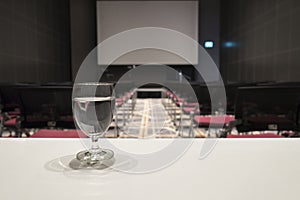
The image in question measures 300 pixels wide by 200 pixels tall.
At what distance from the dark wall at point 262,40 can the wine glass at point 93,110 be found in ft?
15.6

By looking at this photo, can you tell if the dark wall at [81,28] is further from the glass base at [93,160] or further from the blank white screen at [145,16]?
the glass base at [93,160]

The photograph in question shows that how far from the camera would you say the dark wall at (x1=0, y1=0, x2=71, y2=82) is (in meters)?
5.61

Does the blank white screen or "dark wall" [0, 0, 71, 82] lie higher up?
the blank white screen

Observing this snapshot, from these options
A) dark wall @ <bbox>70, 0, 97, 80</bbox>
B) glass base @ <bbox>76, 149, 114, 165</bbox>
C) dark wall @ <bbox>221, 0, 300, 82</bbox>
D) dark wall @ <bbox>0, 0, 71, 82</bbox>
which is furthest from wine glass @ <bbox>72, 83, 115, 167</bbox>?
dark wall @ <bbox>70, 0, 97, 80</bbox>

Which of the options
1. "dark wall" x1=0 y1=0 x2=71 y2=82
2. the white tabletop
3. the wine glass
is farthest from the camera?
"dark wall" x1=0 y1=0 x2=71 y2=82

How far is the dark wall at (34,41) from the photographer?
5605mm

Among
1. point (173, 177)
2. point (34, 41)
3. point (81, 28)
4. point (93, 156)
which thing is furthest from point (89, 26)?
point (173, 177)

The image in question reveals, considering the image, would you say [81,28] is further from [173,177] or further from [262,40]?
[173,177]

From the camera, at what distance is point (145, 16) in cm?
1008

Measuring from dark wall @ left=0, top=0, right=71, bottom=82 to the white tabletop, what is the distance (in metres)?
5.48

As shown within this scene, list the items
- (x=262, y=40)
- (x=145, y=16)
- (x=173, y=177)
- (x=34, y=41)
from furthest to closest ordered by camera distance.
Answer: (x=145, y=16) → (x=34, y=41) → (x=262, y=40) → (x=173, y=177)

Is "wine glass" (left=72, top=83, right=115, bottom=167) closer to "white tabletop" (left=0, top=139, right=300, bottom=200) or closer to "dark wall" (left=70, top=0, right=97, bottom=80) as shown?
"white tabletop" (left=0, top=139, right=300, bottom=200)

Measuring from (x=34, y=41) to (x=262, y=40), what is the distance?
5.64 metres

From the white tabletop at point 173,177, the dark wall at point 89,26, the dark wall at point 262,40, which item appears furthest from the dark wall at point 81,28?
the white tabletop at point 173,177
